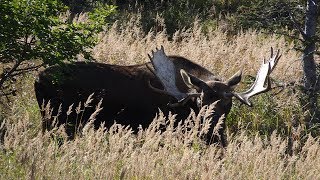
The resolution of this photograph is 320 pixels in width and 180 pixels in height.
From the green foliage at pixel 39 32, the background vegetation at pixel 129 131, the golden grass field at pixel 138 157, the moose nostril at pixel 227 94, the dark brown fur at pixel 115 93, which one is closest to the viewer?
the golden grass field at pixel 138 157

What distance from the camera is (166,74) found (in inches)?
369

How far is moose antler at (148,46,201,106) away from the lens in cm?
911

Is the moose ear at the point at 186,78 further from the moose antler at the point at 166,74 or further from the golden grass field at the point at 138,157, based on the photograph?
the golden grass field at the point at 138,157

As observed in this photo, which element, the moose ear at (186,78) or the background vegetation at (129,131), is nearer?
the background vegetation at (129,131)

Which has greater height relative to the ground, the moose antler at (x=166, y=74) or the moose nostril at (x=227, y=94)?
the moose antler at (x=166, y=74)

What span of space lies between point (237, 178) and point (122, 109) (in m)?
2.95

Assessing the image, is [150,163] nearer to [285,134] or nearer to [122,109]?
[122,109]

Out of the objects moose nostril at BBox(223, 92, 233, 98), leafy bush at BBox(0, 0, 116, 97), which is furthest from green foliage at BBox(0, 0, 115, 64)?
moose nostril at BBox(223, 92, 233, 98)

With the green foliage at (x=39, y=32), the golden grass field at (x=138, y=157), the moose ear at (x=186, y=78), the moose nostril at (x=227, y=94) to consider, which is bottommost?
the golden grass field at (x=138, y=157)

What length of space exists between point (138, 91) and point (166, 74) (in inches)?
16.9

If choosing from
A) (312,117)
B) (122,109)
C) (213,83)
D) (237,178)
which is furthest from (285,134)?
(237,178)

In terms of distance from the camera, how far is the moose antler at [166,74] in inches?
359

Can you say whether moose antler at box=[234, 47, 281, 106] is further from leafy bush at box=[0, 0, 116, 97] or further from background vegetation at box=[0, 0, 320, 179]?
leafy bush at box=[0, 0, 116, 97]

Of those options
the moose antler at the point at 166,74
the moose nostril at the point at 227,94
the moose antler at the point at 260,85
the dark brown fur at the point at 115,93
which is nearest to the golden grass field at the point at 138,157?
the dark brown fur at the point at 115,93
